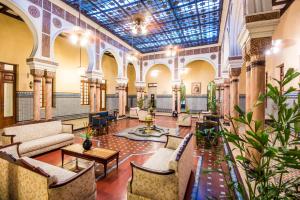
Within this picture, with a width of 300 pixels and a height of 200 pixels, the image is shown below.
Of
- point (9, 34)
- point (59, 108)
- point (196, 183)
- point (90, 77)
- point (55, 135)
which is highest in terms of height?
point (9, 34)

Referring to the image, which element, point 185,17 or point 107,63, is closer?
point 185,17

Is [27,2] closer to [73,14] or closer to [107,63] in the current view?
[73,14]

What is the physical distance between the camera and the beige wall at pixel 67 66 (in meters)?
9.81

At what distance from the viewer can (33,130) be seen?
4.80 meters

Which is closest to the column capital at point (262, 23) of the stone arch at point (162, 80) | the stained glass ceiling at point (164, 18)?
the stained glass ceiling at point (164, 18)

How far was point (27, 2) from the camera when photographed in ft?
18.6

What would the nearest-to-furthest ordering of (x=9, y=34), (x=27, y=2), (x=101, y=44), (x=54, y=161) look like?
(x=54, y=161)
(x=27, y=2)
(x=9, y=34)
(x=101, y=44)

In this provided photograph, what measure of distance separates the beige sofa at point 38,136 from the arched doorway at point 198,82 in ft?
35.0

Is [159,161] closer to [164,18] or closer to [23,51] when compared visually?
[164,18]

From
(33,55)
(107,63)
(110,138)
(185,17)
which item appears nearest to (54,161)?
(110,138)

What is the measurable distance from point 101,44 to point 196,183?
8680 millimetres

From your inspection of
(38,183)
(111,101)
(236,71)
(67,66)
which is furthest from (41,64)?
(111,101)

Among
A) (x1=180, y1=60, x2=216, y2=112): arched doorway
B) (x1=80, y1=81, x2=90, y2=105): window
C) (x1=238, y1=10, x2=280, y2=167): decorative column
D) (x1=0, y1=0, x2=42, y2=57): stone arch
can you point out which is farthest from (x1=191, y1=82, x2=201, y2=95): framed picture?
(x1=0, y1=0, x2=42, y2=57): stone arch

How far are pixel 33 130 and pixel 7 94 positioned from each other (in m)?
4.31
